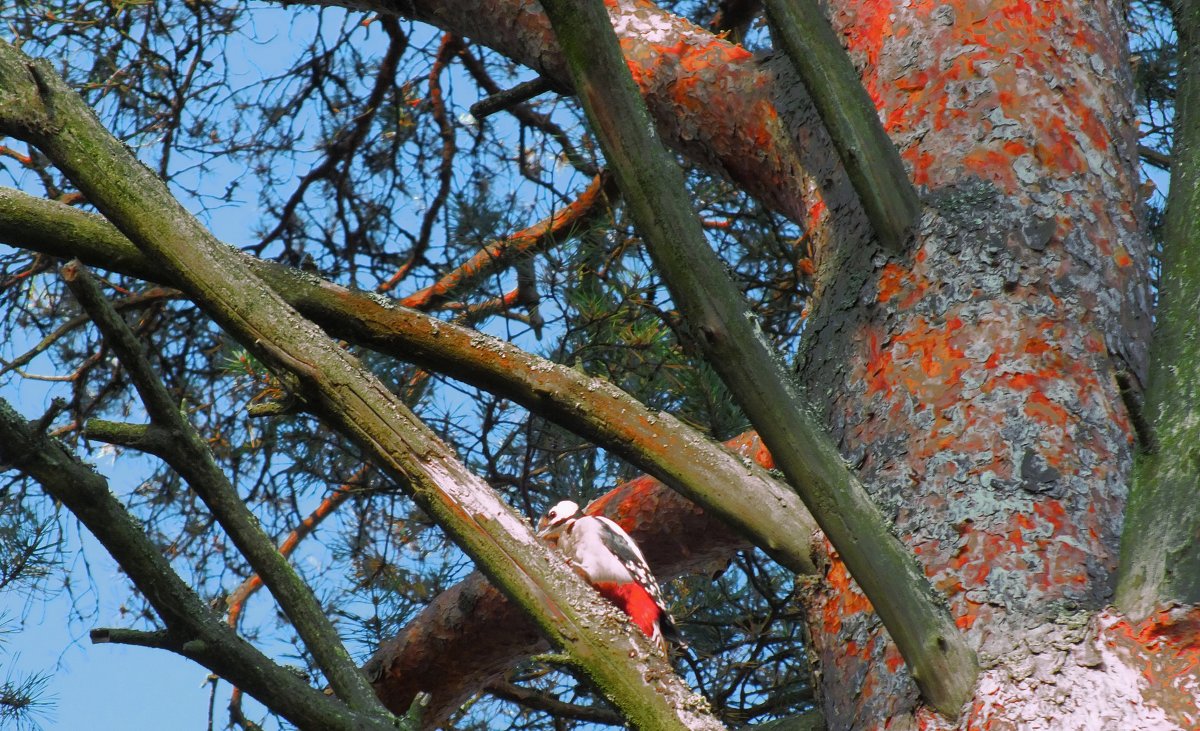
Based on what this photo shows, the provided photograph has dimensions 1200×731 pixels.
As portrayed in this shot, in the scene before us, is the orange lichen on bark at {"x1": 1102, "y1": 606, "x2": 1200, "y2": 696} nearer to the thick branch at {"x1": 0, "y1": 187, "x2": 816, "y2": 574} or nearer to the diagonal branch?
the thick branch at {"x1": 0, "y1": 187, "x2": 816, "y2": 574}

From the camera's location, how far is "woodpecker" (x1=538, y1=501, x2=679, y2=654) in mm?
2684

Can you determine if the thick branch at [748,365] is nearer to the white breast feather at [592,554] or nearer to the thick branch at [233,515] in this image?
the thick branch at [233,515]

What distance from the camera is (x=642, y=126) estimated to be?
1.08 metres

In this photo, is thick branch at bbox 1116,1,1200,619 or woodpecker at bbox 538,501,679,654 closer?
thick branch at bbox 1116,1,1200,619

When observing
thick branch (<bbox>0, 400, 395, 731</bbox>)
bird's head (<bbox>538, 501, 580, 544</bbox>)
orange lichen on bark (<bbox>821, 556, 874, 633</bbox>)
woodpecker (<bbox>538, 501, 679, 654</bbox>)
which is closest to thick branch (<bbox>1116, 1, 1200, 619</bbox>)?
orange lichen on bark (<bbox>821, 556, 874, 633</bbox>)

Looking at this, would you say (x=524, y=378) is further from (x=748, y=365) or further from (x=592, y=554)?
(x=592, y=554)

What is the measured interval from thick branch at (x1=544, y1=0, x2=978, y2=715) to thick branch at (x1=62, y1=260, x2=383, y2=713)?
62 centimetres

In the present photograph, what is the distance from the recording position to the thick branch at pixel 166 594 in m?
1.27

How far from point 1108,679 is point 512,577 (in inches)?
22.3

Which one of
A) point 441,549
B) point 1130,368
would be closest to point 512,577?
point 1130,368

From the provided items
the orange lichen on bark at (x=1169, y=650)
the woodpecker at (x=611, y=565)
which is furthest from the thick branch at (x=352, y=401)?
the woodpecker at (x=611, y=565)

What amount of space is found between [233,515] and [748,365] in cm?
73

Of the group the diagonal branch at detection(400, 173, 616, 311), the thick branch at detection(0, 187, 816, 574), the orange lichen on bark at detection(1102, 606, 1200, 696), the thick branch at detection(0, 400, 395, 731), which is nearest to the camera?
the orange lichen on bark at detection(1102, 606, 1200, 696)

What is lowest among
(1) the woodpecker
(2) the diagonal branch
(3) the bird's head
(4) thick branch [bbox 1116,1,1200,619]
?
(4) thick branch [bbox 1116,1,1200,619]
